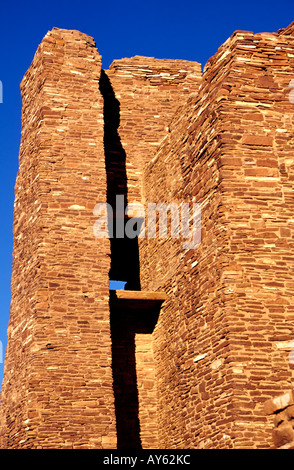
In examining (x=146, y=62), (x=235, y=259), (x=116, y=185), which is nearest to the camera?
(x=235, y=259)

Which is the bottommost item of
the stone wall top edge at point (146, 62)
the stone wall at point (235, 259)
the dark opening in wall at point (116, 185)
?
the stone wall at point (235, 259)

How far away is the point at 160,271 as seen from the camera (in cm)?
1447

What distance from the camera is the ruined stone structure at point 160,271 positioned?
10891mm

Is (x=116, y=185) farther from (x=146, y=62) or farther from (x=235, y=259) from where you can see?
(x=235, y=259)

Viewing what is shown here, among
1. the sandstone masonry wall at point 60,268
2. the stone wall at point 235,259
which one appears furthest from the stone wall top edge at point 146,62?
the stone wall at point 235,259

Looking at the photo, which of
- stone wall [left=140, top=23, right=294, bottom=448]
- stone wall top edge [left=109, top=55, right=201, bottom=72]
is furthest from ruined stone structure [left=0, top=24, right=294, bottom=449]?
stone wall top edge [left=109, top=55, right=201, bottom=72]

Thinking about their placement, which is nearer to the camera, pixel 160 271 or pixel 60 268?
pixel 60 268

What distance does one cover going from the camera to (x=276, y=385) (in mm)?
10438

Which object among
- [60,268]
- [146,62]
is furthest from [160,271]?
[146,62]

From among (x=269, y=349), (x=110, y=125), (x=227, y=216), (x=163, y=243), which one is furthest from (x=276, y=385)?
(x=110, y=125)

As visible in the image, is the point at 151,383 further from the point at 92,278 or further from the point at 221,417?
the point at 221,417

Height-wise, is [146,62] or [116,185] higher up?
[146,62]

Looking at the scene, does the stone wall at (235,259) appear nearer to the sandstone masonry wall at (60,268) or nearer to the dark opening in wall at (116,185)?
the sandstone masonry wall at (60,268)

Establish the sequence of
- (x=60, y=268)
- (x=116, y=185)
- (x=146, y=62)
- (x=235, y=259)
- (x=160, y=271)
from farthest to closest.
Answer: (x=146, y=62) → (x=116, y=185) → (x=160, y=271) → (x=60, y=268) → (x=235, y=259)
